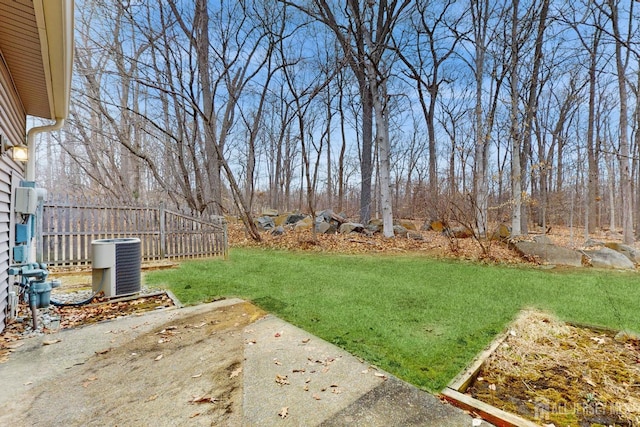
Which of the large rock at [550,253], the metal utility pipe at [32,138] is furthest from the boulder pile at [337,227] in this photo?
the metal utility pipe at [32,138]

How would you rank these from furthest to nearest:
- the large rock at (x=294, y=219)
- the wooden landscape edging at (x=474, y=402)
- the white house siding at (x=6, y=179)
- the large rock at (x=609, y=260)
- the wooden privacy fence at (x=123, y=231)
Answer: the large rock at (x=294, y=219) < the large rock at (x=609, y=260) < the wooden privacy fence at (x=123, y=231) < the white house siding at (x=6, y=179) < the wooden landscape edging at (x=474, y=402)

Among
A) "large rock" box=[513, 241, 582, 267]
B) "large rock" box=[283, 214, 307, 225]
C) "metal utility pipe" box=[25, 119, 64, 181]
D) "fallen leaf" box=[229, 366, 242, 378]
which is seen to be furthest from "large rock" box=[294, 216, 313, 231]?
"fallen leaf" box=[229, 366, 242, 378]

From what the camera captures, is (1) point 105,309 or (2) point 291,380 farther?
(1) point 105,309

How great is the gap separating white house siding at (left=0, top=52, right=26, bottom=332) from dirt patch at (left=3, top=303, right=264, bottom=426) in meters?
1.48

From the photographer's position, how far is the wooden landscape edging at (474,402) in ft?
5.33

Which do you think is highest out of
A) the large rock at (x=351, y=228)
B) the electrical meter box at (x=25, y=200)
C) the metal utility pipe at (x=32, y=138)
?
the metal utility pipe at (x=32, y=138)

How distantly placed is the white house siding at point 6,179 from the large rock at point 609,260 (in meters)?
9.52

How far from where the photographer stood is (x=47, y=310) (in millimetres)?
3461

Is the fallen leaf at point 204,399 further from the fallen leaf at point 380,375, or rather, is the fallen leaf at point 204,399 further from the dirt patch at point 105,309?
the dirt patch at point 105,309

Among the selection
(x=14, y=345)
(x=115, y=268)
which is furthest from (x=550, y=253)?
(x=14, y=345)

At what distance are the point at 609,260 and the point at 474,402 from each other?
672 centimetres

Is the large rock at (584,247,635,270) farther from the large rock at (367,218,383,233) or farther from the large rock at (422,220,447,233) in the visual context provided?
the large rock at (422,220,447,233)

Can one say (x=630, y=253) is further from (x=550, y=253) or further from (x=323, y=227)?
(x=323, y=227)

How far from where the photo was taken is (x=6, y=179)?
9.68ft
